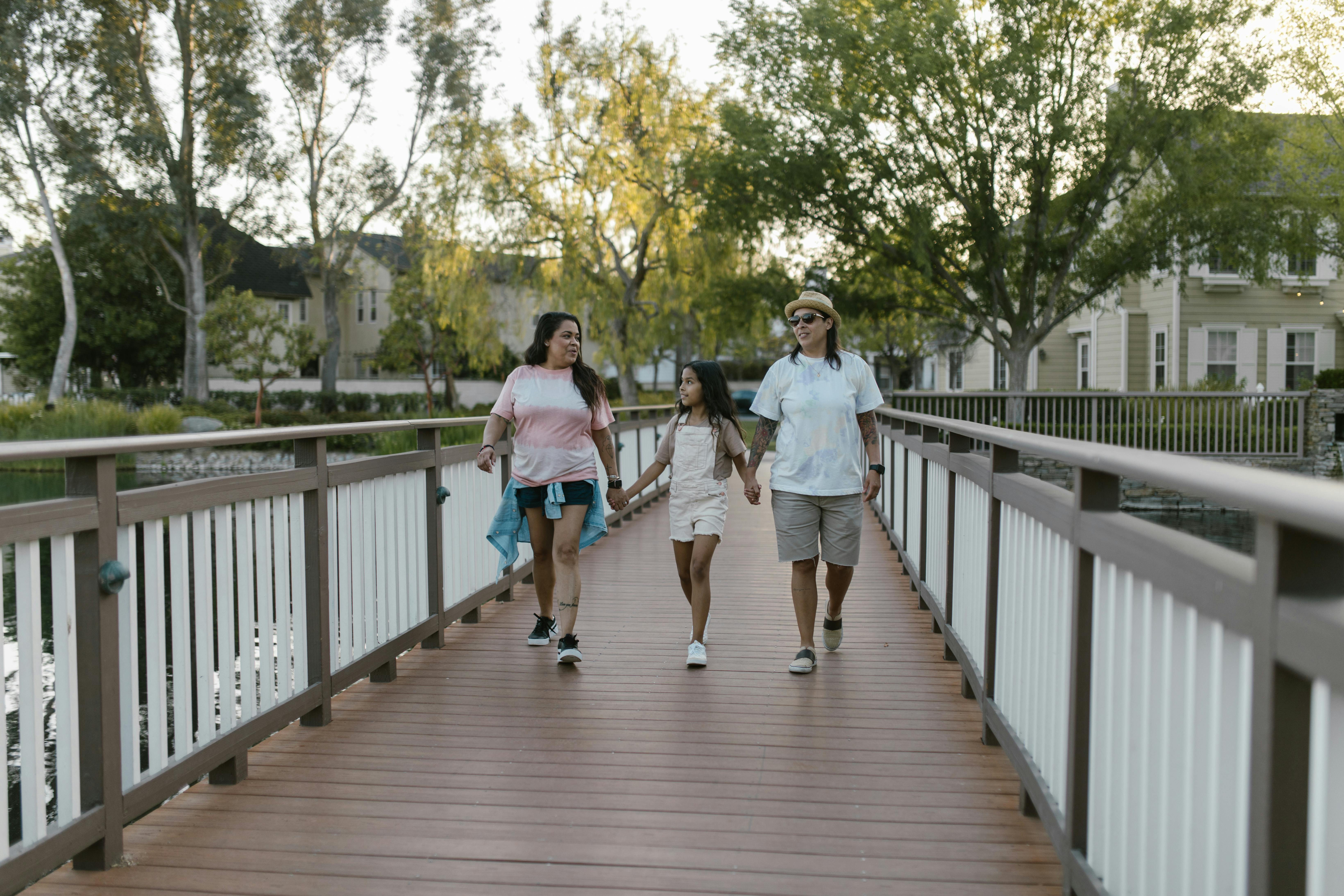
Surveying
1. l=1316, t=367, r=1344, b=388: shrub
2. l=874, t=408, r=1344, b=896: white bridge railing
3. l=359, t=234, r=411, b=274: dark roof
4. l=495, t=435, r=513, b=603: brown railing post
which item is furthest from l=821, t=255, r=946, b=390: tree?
l=359, t=234, r=411, b=274: dark roof

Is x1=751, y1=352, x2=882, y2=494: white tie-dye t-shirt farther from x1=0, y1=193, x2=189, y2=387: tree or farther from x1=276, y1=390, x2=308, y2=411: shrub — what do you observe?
x1=0, y1=193, x2=189, y2=387: tree

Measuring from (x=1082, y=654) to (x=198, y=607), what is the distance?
2.52m

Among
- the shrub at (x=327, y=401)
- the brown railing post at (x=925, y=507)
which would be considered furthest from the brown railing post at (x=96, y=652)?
the shrub at (x=327, y=401)

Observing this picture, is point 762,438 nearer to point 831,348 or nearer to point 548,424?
point 831,348

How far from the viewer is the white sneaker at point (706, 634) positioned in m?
5.30

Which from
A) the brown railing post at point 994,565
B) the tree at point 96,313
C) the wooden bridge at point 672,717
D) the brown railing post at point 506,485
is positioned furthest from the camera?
the tree at point 96,313

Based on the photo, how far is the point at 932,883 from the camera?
2863mm

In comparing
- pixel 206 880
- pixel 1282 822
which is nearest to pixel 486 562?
pixel 206 880

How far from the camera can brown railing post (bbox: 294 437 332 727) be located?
4.14m

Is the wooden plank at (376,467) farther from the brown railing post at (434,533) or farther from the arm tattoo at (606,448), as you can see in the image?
the arm tattoo at (606,448)

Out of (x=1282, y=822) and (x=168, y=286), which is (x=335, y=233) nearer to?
(x=168, y=286)

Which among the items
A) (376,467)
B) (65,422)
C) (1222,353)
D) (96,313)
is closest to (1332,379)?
(1222,353)

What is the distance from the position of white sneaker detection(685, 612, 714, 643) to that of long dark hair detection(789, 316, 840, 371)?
1.34 meters

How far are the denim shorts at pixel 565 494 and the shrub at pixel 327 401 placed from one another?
34.0 meters
